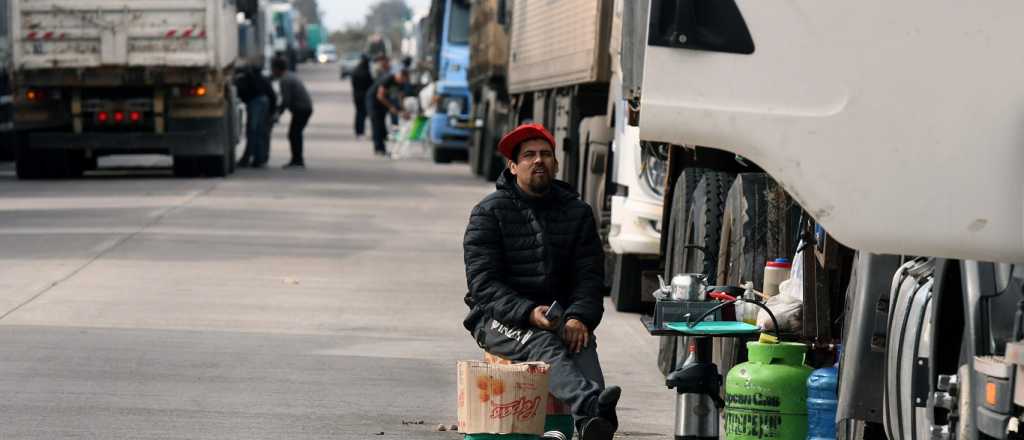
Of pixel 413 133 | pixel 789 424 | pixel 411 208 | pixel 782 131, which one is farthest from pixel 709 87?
pixel 413 133

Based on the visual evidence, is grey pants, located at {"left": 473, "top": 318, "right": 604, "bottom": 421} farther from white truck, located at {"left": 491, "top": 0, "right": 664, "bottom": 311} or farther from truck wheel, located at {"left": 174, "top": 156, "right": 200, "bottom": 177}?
truck wheel, located at {"left": 174, "top": 156, "right": 200, "bottom": 177}

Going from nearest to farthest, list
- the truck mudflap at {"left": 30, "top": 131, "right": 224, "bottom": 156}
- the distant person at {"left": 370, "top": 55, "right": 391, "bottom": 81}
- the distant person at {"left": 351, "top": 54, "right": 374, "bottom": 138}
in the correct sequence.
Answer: the truck mudflap at {"left": 30, "top": 131, "right": 224, "bottom": 156}
the distant person at {"left": 370, "top": 55, "right": 391, "bottom": 81}
the distant person at {"left": 351, "top": 54, "right": 374, "bottom": 138}

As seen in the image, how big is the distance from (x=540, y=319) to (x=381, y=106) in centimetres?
3105

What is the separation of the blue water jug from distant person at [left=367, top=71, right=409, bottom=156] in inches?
1218

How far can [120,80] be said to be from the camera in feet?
86.3

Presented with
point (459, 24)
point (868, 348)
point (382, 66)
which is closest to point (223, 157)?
point (459, 24)

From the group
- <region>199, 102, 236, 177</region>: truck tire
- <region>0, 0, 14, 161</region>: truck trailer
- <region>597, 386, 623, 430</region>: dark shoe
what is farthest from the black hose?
<region>0, 0, 14, 161</region>: truck trailer

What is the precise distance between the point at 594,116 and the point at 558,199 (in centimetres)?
812

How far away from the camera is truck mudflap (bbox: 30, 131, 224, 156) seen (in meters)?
26.9

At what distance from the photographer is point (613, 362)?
38.3 feet

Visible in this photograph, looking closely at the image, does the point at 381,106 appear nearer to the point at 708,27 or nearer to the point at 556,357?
the point at 556,357

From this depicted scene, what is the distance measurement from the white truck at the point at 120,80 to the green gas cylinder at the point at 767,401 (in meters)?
19.4

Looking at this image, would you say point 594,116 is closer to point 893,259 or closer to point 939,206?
point 893,259

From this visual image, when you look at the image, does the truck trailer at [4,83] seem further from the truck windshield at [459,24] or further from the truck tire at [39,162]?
the truck windshield at [459,24]
